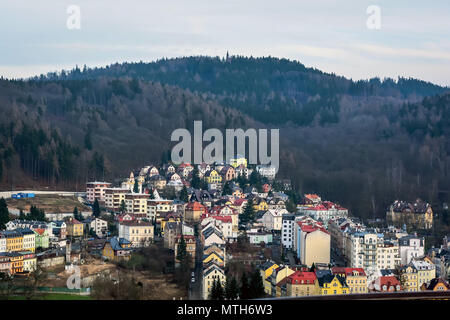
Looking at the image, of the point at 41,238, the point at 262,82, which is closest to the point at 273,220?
the point at 41,238

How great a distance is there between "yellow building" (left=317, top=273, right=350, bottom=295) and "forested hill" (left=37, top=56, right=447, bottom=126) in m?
57.4

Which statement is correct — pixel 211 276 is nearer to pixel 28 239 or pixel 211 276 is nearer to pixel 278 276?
pixel 278 276

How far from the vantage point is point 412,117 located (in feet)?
204

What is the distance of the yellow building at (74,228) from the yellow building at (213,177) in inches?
486

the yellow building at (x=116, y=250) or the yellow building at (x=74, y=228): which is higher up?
the yellow building at (x=74, y=228)

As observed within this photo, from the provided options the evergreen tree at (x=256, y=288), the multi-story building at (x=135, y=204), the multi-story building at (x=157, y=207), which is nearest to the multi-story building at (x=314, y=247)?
the evergreen tree at (x=256, y=288)

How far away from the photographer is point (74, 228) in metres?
27.0

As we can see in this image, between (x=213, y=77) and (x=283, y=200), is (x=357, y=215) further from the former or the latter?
(x=213, y=77)

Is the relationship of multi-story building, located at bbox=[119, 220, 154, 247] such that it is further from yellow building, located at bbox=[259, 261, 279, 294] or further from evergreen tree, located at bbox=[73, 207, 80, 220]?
yellow building, located at bbox=[259, 261, 279, 294]

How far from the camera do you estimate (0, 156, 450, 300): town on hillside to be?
67.1 ft

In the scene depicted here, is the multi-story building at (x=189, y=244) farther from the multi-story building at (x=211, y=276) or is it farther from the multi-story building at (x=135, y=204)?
the multi-story building at (x=135, y=204)

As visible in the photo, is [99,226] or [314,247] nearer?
[314,247]

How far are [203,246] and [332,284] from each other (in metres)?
5.84

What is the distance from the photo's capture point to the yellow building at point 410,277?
2230cm
